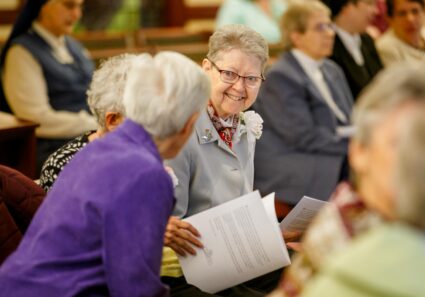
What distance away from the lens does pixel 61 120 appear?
4.61 meters

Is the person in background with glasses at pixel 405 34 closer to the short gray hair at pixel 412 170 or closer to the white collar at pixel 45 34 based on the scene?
the white collar at pixel 45 34

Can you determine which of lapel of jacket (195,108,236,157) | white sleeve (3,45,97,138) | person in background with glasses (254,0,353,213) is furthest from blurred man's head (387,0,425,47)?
lapel of jacket (195,108,236,157)

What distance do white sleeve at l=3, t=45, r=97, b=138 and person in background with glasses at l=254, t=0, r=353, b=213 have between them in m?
1.08

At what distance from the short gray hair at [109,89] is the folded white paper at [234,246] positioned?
409 mm

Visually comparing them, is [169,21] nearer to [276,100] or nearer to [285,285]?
[276,100]

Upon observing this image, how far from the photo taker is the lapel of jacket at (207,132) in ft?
8.91

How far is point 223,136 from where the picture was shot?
282cm

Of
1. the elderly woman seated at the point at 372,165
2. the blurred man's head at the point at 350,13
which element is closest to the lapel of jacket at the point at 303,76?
the blurred man's head at the point at 350,13

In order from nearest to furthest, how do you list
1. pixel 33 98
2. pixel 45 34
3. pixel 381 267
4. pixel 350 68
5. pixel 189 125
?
pixel 381 267, pixel 189 125, pixel 33 98, pixel 45 34, pixel 350 68

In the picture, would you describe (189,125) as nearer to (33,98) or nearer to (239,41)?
(239,41)

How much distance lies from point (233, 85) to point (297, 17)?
196 centimetres

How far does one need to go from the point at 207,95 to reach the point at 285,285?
0.59m

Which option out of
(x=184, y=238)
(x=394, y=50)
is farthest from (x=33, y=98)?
(x=394, y=50)

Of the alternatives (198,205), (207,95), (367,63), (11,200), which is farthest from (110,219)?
(367,63)
